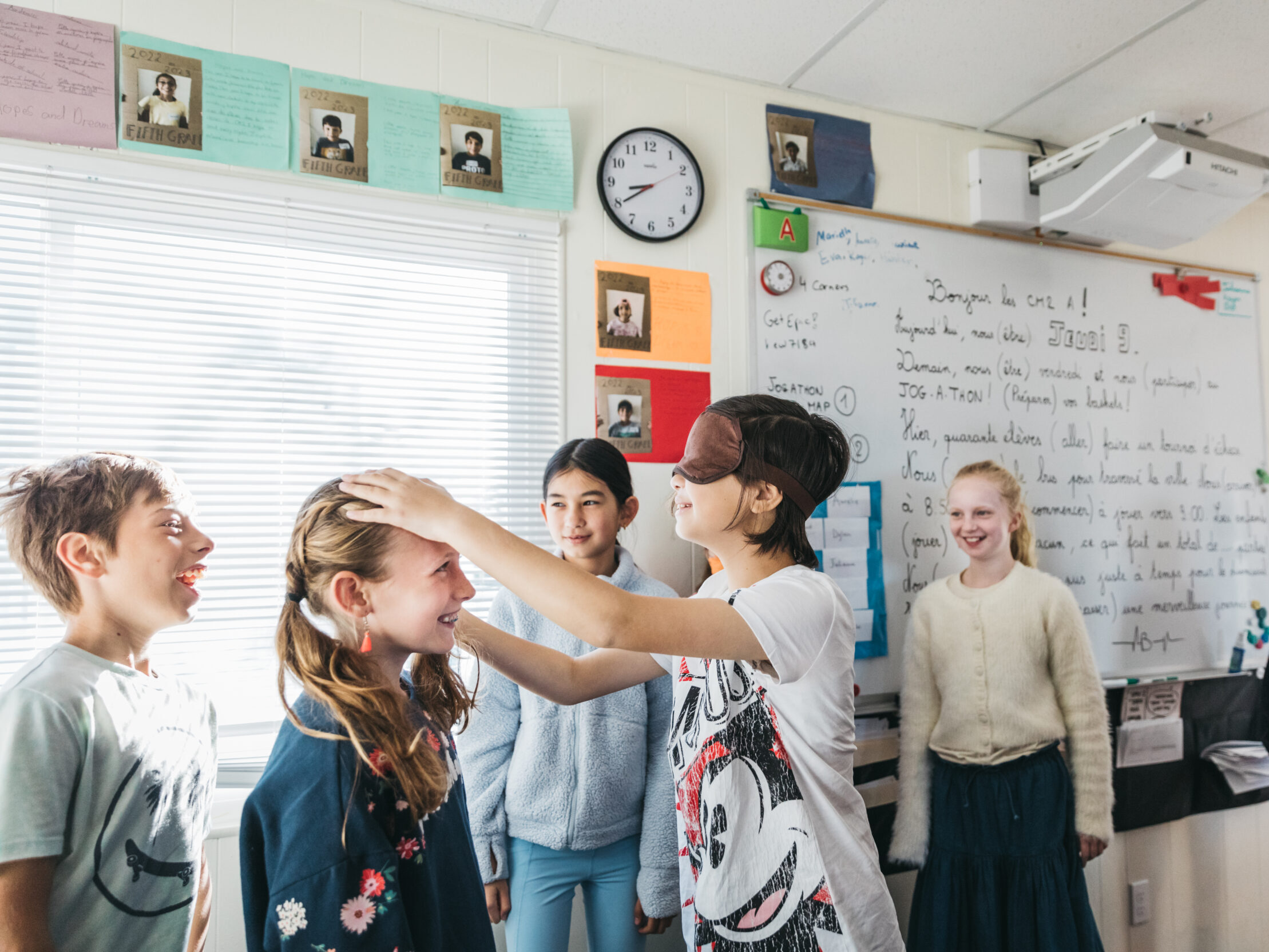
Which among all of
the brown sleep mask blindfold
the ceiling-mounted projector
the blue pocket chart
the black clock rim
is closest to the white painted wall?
Result: the black clock rim

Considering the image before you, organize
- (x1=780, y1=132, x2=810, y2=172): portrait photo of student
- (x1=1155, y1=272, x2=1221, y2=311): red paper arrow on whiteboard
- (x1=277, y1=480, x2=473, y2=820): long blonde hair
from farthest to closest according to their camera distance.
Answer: (x1=1155, y1=272, x2=1221, y2=311): red paper arrow on whiteboard → (x1=780, y1=132, x2=810, y2=172): portrait photo of student → (x1=277, y1=480, x2=473, y2=820): long blonde hair

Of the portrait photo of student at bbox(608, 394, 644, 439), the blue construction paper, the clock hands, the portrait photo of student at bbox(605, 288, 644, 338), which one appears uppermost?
the blue construction paper

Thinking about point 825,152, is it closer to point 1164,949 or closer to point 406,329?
point 406,329

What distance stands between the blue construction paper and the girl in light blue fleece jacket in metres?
1.14

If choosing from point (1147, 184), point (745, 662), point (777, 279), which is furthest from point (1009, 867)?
point (1147, 184)

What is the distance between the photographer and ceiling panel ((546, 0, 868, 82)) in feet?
6.29

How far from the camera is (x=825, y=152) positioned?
2359 millimetres

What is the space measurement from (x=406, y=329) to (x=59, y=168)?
0.73 meters

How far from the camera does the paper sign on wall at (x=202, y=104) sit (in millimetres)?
1651

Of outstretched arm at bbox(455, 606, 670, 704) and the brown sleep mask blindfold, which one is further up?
the brown sleep mask blindfold

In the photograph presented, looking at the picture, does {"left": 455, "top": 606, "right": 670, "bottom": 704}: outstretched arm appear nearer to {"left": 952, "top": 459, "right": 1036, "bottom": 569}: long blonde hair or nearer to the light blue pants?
the light blue pants

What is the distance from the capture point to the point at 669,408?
211 centimetres

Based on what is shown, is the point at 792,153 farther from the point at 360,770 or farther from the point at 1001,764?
the point at 360,770

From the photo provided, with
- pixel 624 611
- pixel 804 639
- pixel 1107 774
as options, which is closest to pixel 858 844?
pixel 804 639
